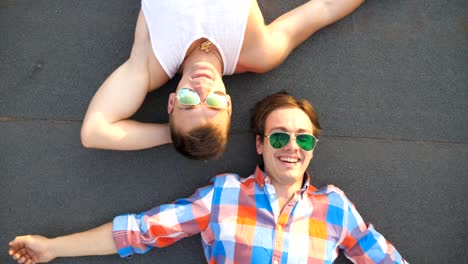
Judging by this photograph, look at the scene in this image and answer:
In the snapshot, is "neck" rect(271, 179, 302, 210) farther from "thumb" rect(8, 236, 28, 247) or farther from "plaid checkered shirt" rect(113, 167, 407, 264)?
"thumb" rect(8, 236, 28, 247)

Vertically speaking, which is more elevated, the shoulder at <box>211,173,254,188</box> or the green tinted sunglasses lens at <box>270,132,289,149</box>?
→ the green tinted sunglasses lens at <box>270,132,289,149</box>

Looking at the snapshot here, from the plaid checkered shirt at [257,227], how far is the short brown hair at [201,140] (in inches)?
12.5

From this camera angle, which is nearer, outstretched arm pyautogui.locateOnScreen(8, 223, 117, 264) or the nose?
the nose

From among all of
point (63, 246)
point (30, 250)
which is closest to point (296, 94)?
point (63, 246)

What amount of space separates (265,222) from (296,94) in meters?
0.89

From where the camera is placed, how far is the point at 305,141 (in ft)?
6.86

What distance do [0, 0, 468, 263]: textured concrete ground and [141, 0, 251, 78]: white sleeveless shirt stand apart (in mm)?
378

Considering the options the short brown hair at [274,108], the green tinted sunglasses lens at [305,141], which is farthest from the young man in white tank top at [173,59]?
the green tinted sunglasses lens at [305,141]

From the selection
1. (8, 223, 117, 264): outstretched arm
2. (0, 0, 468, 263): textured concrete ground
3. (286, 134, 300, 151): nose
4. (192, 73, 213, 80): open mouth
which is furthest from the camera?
(0, 0, 468, 263): textured concrete ground

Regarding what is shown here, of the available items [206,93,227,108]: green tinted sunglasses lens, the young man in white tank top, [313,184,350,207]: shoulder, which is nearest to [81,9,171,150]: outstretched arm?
the young man in white tank top

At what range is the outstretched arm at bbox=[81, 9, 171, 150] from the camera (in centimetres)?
210

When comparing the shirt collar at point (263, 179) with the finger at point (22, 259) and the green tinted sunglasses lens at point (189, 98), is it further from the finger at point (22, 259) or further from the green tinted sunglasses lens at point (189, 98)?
the finger at point (22, 259)

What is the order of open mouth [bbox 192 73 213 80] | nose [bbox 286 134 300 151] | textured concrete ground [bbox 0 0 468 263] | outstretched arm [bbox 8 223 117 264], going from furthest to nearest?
textured concrete ground [bbox 0 0 468 263] → outstretched arm [bbox 8 223 117 264] → nose [bbox 286 134 300 151] → open mouth [bbox 192 73 213 80]

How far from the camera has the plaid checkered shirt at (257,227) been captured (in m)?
2.10
